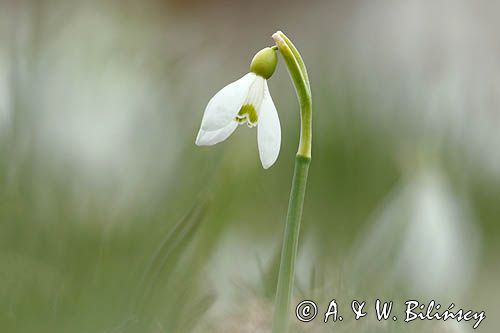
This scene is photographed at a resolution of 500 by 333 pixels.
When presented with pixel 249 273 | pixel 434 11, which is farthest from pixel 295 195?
pixel 434 11

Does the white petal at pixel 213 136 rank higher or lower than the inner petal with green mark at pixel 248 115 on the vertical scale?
lower

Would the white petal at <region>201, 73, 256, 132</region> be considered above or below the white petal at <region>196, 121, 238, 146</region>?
above

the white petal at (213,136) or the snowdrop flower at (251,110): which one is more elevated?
the snowdrop flower at (251,110)
